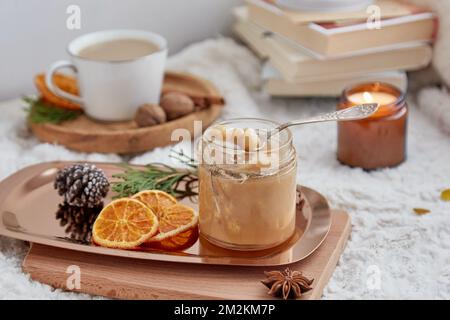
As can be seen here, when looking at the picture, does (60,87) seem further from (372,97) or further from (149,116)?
(372,97)

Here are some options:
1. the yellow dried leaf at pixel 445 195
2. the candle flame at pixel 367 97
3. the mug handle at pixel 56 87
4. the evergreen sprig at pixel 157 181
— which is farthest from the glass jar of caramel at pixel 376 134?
the mug handle at pixel 56 87

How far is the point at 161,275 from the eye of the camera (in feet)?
2.53

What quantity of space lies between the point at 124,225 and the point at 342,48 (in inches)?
21.2

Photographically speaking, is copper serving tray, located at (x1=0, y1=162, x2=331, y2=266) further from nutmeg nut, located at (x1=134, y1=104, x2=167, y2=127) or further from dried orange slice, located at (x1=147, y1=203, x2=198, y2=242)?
nutmeg nut, located at (x1=134, y1=104, x2=167, y2=127)

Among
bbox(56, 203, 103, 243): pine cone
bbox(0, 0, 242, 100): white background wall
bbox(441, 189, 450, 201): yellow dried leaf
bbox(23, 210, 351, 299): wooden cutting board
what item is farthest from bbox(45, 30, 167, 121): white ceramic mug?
bbox(441, 189, 450, 201): yellow dried leaf

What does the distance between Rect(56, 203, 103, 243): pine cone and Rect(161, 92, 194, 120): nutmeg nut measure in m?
0.30

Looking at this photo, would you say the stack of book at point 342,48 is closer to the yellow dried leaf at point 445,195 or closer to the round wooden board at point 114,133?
the round wooden board at point 114,133

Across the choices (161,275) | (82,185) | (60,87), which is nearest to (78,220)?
(82,185)

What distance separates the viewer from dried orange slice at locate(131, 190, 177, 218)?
86 centimetres

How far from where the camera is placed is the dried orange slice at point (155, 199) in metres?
0.86

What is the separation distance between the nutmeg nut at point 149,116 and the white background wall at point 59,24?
11.8 inches

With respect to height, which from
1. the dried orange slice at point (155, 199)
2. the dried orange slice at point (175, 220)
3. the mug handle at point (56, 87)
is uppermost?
the mug handle at point (56, 87)
